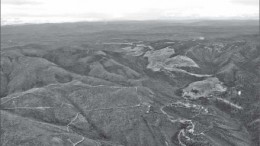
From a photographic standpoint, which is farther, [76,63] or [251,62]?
[76,63]

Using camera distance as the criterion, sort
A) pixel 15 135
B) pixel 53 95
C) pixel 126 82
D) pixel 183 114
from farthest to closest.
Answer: pixel 126 82 < pixel 53 95 < pixel 183 114 < pixel 15 135

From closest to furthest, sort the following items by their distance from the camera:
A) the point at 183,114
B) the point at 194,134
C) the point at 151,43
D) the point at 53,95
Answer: the point at 194,134, the point at 183,114, the point at 53,95, the point at 151,43

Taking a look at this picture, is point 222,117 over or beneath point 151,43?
beneath

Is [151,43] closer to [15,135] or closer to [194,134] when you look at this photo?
[194,134]

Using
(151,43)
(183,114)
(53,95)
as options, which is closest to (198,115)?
(183,114)

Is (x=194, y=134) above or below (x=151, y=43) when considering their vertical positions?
below

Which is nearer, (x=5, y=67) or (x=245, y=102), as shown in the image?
(x=245, y=102)

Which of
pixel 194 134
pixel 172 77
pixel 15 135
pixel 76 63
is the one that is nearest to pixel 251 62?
pixel 172 77

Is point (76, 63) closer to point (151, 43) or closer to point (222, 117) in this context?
point (151, 43)

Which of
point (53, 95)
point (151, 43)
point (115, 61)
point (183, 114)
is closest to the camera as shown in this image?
point (183, 114)
